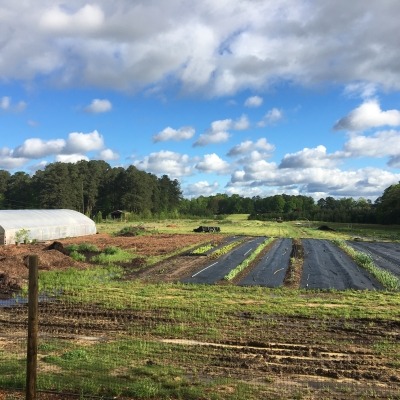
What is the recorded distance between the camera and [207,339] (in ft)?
30.5

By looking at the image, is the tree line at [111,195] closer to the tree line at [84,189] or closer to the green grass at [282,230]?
the tree line at [84,189]

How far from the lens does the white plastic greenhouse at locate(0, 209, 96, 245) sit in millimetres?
30509

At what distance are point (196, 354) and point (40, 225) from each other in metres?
29.3

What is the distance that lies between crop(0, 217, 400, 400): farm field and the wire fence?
0.02 metres

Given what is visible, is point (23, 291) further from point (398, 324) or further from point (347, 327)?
point (398, 324)

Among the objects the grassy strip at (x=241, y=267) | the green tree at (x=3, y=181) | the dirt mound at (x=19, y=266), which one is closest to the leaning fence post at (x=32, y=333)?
the dirt mound at (x=19, y=266)

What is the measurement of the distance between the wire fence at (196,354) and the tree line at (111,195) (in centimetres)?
6735

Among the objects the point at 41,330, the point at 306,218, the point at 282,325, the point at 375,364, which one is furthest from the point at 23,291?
the point at 306,218

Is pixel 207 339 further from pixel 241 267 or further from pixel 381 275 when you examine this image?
pixel 381 275

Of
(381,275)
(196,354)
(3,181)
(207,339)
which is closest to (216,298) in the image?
(207,339)

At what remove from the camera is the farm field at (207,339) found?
6.68 m

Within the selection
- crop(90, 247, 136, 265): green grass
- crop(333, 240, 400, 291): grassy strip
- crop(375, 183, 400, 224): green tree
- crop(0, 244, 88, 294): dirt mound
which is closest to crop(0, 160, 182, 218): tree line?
crop(375, 183, 400, 224): green tree

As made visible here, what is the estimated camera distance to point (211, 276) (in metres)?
19.2

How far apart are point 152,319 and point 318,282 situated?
931 cm
